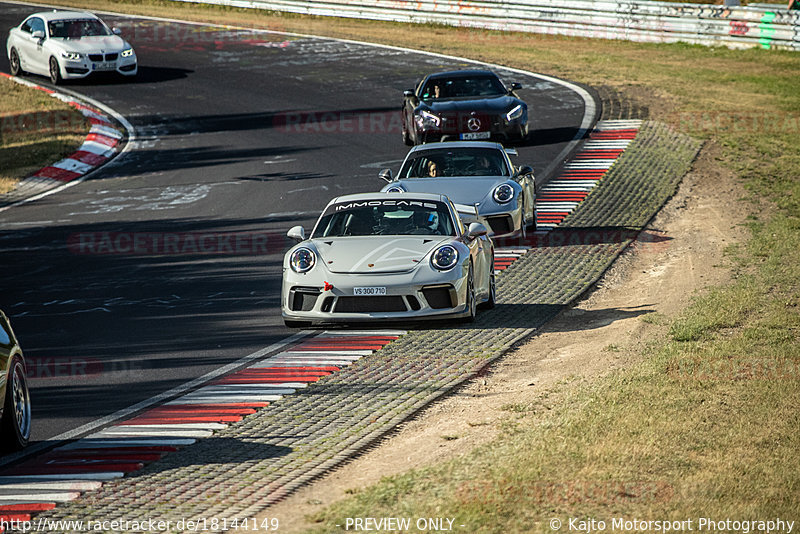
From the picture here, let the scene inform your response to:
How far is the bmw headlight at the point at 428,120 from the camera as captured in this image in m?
22.7

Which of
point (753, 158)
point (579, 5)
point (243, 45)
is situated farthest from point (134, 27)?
point (753, 158)

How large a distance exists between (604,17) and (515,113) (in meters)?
15.9

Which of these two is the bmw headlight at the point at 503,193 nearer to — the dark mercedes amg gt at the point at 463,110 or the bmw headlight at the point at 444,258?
the bmw headlight at the point at 444,258

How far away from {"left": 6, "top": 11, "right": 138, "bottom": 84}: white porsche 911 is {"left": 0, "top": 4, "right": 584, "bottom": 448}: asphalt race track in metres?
0.76

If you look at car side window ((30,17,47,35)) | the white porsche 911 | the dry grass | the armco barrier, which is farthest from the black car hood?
the armco barrier

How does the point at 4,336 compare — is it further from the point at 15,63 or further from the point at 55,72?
the point at 15,63

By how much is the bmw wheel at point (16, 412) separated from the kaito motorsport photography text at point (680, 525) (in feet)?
13.9

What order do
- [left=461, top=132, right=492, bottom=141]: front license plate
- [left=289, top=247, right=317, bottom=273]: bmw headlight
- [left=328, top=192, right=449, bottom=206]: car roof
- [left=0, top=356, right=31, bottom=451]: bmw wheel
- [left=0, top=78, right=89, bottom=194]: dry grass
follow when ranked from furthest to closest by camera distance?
[left=0, top=78, right=89, bottom=194]: dry grass → [left=461, top=132, right=492, bottom=141]: front license plate → [left=328, top=192, right=449, bottom=206]: car roof → [left=289, top=247, right=317, bottom=273]: bmw headlight → [left=0, top=356, right=31, bottom=451]: bmw wheel

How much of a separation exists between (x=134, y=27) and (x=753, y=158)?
2547cm

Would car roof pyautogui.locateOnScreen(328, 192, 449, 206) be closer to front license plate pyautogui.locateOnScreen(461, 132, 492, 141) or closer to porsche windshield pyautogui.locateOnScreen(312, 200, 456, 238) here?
porsche windshield pyautogui.locateOnScreen(312, 200, 456, 238)

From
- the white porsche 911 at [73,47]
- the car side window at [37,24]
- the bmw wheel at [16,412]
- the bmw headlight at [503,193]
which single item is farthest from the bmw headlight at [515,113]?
the bmw wheel at [16,412]

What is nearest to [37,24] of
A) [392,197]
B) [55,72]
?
[55,72]

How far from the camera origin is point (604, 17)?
123ft

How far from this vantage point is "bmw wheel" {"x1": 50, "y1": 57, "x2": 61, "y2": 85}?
31438 mm
